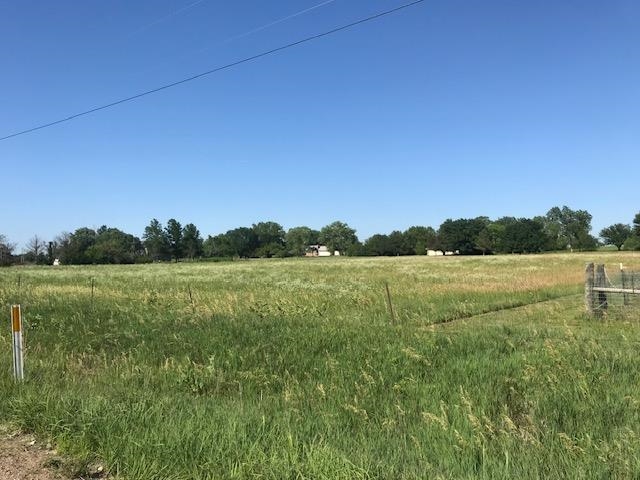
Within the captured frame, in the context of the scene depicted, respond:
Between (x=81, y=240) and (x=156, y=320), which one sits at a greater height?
(x=81, y=240)

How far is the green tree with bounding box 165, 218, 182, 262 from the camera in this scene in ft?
601

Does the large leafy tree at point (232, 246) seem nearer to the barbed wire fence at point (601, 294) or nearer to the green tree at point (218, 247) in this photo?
the green tree at point (218, 247)

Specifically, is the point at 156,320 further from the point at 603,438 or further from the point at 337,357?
the point at 603,438

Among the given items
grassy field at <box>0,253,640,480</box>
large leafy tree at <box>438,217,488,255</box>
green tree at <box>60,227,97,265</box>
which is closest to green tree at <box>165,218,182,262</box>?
green tree at <box>60,227,97,265</box>

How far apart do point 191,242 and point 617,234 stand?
443ft

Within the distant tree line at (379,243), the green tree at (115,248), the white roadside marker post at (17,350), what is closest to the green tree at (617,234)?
the distant tree line at (379,243)

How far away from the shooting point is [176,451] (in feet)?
15.4

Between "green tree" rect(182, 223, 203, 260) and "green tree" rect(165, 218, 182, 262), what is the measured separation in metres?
Result: 1.49

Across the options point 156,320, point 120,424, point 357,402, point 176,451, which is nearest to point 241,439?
point 176,451

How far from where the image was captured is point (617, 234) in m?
166

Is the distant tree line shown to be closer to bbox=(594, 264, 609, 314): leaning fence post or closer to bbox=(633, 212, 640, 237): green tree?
bbox=(633, 212, 640, 237): green tree

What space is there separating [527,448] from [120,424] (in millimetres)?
3863

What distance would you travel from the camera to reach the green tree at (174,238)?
601 ft

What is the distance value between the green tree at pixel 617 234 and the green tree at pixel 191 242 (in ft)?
433
